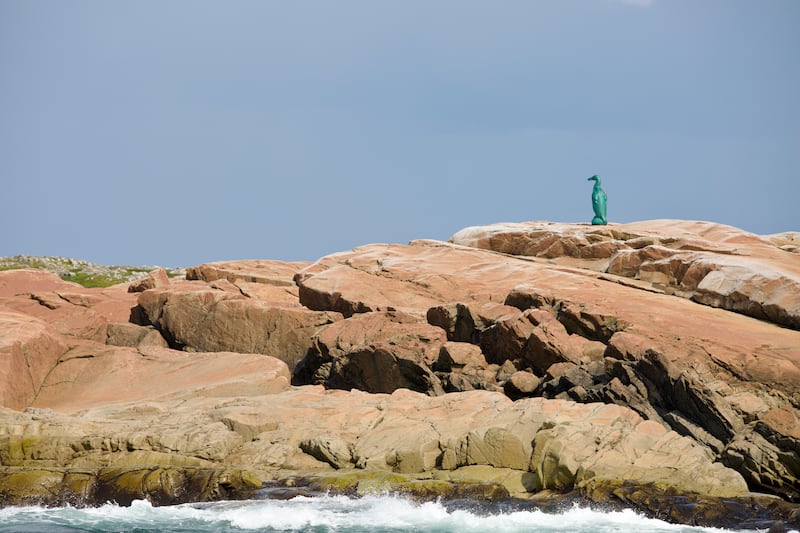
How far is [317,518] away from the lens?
65.3 ft

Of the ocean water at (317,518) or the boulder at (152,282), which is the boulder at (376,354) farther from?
the boulder at (152,282)

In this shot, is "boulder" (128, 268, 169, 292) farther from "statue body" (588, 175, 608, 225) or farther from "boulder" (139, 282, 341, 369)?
"statue body" (588, 175, 608, 225)

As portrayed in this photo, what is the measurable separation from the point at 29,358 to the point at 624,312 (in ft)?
66.3

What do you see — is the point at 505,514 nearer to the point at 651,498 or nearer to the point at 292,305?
the point at 651,498

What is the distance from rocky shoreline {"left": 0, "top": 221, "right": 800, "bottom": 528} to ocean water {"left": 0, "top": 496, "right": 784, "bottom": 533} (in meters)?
0.59

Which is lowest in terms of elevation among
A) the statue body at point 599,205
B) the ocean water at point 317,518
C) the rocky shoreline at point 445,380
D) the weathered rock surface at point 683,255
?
the ocean water at point 317,518

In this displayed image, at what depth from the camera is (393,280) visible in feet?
136

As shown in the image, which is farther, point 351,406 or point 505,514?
point 351,406

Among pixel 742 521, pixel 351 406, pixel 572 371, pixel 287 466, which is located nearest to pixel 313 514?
pixel 287 466

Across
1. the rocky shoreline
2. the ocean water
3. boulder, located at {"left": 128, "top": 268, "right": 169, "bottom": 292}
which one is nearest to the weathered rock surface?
the rocky shoreline

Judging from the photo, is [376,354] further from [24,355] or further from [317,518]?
[24,355]

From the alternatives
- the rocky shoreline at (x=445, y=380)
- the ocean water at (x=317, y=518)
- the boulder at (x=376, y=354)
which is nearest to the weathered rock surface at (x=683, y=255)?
the rocky shoreline at (x=445, y=380)

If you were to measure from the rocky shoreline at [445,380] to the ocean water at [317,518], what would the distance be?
1.94 feet

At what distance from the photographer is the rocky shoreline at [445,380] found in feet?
71.6
